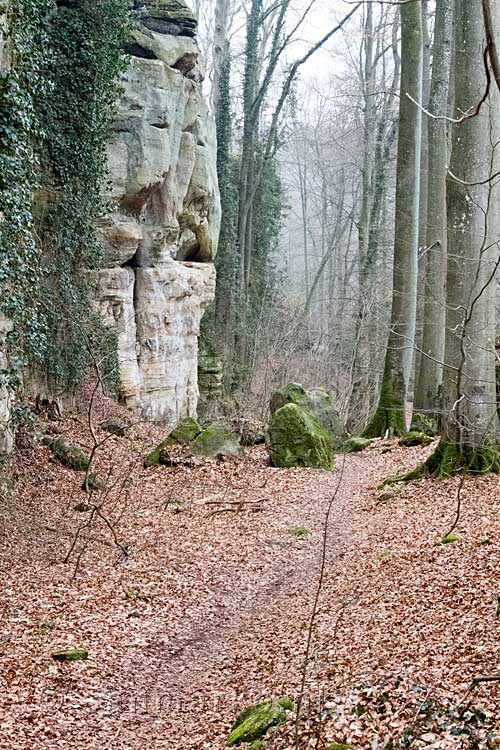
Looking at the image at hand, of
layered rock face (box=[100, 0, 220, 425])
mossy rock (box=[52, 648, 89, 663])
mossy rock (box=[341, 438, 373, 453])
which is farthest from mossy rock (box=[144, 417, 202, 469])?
mossy rock (box=[52, 648, 89, 663])

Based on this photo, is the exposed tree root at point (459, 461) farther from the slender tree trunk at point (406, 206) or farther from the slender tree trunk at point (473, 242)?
the slender tree trunk at point (406, 206)

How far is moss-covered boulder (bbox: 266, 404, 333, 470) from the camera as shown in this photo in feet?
43.1

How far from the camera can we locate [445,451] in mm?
9453

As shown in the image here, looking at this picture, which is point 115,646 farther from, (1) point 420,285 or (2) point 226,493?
(1) point 420,285

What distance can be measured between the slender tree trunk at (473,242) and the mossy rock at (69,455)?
633 cm

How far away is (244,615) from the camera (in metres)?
6.80

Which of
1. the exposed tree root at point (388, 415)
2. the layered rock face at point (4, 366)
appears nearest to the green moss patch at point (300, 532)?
the layered rock face at point (4, 366)

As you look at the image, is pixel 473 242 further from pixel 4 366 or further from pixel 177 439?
pixel 177 439

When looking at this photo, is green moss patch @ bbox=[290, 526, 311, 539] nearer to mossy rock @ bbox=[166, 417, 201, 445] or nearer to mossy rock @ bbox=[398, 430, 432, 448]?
mossy rock @ bbox=[166, 417, 201, 445]

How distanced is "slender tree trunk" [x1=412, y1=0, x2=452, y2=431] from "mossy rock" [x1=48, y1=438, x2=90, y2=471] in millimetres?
6420

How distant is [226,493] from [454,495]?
3.97 meters

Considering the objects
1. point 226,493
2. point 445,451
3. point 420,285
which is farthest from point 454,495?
point 420,285

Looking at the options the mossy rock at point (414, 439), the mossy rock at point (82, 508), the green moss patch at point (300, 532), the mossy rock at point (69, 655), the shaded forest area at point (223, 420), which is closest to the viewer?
the shaded forest area at point (223, 420)

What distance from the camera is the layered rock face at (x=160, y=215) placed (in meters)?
16.7
